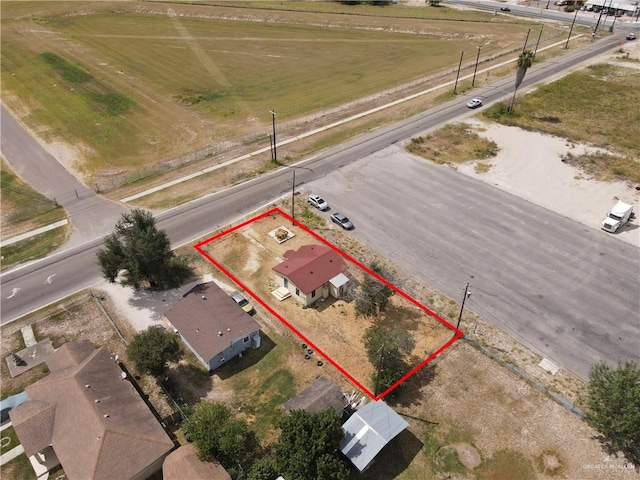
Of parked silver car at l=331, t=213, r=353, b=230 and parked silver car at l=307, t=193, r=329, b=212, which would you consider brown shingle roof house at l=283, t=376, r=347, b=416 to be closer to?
parked silver car at l=331, t=213, r=353, b=230

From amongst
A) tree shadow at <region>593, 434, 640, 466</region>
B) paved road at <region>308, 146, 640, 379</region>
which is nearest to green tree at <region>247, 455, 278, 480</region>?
tree shadow at <region>593, 434, 640, 466</region>

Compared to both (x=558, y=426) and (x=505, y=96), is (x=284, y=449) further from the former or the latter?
(x=505, y=96)

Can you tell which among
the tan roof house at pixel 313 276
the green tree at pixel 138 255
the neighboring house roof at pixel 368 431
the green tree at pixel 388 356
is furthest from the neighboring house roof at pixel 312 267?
the neighboring house roof at pixel 368 431

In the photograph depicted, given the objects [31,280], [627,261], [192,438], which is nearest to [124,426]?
[192,438]

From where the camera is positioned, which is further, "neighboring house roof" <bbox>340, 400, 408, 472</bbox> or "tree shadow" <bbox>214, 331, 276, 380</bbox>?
"tree shadow" <bbox>214, 331, 276, 380</bbox>

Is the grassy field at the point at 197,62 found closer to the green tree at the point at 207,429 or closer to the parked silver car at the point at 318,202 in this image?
the parked silver car at the point at 318,202

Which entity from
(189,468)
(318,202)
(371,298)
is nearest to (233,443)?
(189,468)

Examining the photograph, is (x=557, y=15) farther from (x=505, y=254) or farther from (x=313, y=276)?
(x=313, y=276)
